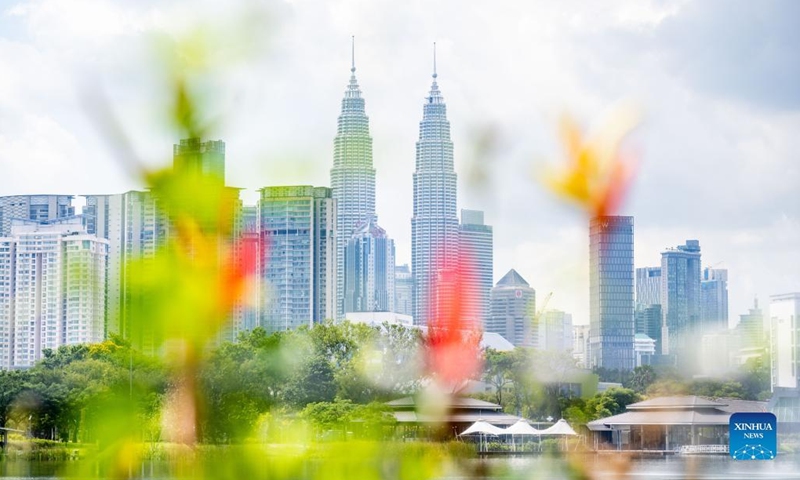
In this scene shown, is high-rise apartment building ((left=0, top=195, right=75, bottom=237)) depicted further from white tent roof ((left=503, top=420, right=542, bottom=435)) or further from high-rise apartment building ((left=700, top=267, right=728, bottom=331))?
white tent roof ((left=503, top=420, right=542, bottom=435))

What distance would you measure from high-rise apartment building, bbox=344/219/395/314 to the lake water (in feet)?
84.4

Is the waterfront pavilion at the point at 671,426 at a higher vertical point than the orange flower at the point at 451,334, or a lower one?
lower

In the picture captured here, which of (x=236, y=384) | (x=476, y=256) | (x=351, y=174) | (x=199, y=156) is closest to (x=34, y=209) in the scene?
(x=351, y=174)

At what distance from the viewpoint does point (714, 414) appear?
148 ft

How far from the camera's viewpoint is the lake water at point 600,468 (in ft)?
96.2

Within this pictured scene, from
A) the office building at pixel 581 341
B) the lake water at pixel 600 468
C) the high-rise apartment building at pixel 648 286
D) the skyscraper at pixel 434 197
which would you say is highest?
the skyscraper at pixel 434 197

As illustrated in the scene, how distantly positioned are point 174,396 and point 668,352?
32221 millimetres

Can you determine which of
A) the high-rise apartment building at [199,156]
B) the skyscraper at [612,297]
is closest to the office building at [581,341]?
the skyscraper at [612,297]

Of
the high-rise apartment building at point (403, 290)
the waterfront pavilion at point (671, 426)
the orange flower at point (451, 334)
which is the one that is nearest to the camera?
the waterfront pavilion at point (671, 426)

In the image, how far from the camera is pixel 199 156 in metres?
13.2

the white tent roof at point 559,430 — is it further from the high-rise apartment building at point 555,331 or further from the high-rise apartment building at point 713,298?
the high-rise apartment building at point 713,298

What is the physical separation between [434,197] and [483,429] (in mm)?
11208

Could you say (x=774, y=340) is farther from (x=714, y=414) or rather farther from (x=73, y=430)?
A: (x=73, y=430)

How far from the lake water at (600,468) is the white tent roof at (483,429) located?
73.1 inches
